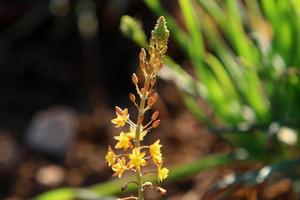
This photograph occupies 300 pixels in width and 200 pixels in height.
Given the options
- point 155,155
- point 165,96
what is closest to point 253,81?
point 165,96

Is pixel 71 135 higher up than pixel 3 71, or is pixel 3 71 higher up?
pixel 3 71

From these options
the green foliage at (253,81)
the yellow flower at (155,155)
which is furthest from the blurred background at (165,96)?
the yellow flower at (155,155)

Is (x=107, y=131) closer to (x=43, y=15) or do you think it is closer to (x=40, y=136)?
(x=40, y=136)

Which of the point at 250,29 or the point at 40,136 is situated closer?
the point at 250,29

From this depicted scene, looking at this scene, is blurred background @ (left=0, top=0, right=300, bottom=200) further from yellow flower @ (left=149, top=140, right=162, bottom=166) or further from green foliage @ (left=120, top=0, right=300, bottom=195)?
yellow flower @ (left=149, top=140, right=162, bottom=166)

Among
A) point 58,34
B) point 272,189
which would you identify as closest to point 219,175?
point 272,189

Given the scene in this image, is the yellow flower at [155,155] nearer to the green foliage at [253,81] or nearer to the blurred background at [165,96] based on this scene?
the blurred background at [165,96]

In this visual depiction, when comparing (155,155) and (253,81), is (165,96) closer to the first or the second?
(253,81)

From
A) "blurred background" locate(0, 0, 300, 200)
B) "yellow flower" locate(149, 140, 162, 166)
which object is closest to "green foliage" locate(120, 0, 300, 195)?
"blurred background" locate(0, 0, 300, 200)
